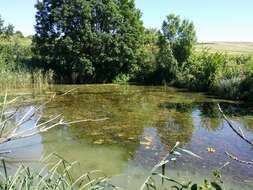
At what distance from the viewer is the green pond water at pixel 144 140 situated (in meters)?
7.09

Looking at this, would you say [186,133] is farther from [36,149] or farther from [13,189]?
[13,189]

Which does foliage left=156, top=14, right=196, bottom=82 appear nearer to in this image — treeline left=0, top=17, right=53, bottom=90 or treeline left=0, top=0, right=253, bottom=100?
treeline left=0, top=0, right=253, bottom=100

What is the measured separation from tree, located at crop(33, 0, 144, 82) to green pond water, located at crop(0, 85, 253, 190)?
11.6 m

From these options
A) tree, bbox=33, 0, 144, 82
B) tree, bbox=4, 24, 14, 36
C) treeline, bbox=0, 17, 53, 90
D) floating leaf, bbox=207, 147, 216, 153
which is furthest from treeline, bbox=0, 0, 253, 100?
floating leaf, bbox=207, 147, 216, 153

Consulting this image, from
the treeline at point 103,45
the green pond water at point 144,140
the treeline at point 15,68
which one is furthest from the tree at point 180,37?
the green pond water at point 144,140

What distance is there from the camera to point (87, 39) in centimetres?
2725

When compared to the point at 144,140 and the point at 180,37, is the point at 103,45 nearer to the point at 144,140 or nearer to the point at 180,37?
the point at 180,37

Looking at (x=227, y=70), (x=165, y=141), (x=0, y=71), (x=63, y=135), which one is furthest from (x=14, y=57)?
(x=165, y=141)

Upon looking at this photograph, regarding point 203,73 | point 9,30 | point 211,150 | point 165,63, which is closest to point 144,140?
point 211,150

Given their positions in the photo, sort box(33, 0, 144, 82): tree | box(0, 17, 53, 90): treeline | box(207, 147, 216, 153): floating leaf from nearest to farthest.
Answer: box(207, 147, 216, 153): floating leaf
box(0, 17, 53, 90): treeline
box(33, 0, 144, 82): tree

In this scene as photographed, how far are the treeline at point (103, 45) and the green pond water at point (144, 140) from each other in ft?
37.4

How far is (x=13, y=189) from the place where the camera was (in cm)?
227

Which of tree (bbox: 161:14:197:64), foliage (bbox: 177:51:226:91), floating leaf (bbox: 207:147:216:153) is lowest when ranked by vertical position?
floating leaf (bbox: 207:147:216:153)

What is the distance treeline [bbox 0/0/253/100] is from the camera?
27.0 metres
